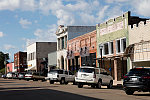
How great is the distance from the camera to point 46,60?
262 feet

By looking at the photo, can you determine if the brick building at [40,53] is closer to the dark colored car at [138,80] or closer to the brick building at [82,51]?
the brick building at [82,51]

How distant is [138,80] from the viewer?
1756 cm

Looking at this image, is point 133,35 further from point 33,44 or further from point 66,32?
point 33,44

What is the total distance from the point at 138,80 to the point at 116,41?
20.8m

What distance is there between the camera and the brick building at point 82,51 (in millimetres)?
45906

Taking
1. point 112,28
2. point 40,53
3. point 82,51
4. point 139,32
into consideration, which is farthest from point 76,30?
point 139,32

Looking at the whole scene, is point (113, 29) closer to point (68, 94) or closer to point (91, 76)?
point (91, 76)

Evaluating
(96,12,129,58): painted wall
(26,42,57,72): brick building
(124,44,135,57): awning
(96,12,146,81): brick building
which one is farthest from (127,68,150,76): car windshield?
(26,42,57,72): brick building

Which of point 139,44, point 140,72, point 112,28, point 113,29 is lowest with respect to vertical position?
point 140,72

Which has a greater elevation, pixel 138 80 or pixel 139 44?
pixel 139 44

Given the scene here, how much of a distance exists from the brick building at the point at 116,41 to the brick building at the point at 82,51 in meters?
3.47

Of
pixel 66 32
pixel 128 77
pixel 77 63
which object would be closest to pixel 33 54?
pixel 66 32

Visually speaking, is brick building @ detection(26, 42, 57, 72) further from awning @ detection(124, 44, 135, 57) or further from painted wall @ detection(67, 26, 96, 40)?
awning @ detection(124, 44, 135, 57)

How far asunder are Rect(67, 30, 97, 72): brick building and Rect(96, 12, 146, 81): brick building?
11.4 ft
